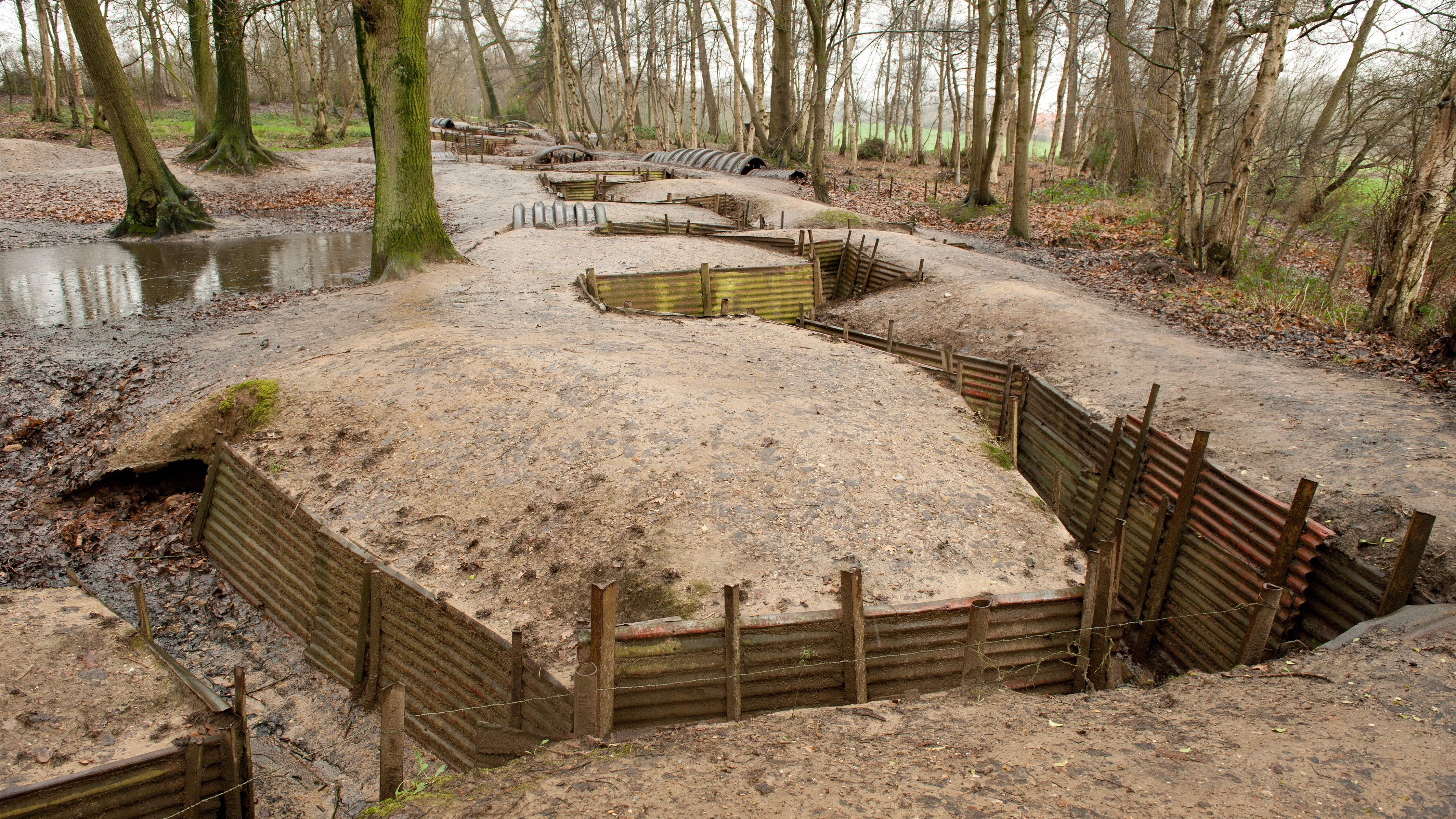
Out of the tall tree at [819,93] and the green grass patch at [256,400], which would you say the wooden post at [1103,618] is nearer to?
the green grass patch at [256,400]

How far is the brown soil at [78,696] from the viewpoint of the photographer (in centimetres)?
382

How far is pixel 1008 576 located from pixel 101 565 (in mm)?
6870

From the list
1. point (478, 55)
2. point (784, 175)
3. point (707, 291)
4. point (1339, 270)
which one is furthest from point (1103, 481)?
point (478, 55)

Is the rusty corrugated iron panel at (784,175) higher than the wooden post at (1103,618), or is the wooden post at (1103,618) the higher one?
the rusty corrugated iron panel at (784,175)

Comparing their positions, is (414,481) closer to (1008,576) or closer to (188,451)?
(188,451)

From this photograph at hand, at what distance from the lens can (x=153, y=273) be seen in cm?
1405

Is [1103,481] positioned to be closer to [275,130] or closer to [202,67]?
[202,67]

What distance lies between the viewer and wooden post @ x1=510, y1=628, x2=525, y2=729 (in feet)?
12.8

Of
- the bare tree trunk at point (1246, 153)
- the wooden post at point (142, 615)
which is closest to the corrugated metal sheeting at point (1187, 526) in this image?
the wooden post at point (142, 615)

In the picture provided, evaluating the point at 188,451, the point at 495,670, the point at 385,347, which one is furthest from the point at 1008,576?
the point at 188,451

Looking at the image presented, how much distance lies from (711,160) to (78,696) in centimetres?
2789

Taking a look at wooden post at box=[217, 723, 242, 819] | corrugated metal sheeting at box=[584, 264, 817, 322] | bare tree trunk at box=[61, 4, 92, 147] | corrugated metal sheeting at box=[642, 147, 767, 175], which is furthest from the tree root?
wooden post at box=[217, 723, 242, 819]

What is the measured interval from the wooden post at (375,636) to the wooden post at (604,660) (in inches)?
66.8

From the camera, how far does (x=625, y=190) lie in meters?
23.8
